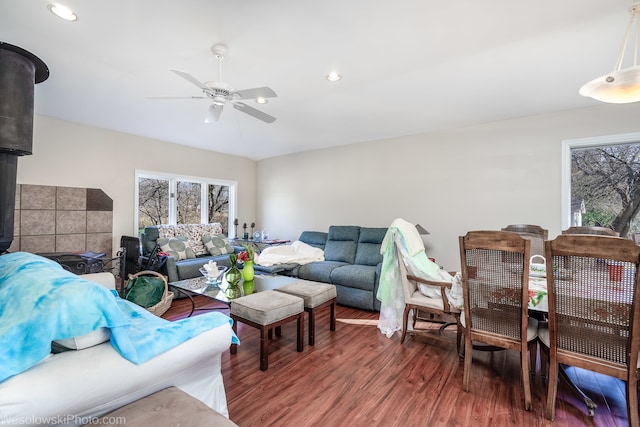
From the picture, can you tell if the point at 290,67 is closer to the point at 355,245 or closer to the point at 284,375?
the point at 284,375

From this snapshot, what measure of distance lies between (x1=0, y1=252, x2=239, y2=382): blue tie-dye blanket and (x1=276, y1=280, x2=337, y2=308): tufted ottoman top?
140cm

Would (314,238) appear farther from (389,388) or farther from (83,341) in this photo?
(83,341)

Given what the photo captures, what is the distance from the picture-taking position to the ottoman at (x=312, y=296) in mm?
2654

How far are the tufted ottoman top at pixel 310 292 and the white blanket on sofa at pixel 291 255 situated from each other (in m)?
1.36

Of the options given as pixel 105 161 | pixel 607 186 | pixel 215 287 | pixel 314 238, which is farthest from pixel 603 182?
pixel 105 161

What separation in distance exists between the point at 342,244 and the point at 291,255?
0.86m

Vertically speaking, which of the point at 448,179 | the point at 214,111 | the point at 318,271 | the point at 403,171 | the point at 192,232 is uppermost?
the point at 214,111

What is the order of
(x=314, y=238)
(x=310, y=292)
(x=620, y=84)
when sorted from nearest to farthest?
(x=620, y=84), (x=310, y=292), (x=314, y=238)

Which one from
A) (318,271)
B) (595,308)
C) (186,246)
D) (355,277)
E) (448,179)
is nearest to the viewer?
(595,308)

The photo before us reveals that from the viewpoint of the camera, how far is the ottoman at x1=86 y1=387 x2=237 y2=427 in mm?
986

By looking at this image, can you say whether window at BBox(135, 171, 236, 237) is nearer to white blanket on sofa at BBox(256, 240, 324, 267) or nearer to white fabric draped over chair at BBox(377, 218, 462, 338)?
white blanket on sofa at BBox(256, 240, 324, 267)

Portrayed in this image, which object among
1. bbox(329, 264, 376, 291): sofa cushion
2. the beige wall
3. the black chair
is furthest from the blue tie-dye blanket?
the beige wall

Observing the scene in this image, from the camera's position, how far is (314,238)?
5.23 metres

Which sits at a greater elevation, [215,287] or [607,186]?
[607,186]
